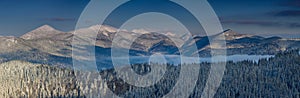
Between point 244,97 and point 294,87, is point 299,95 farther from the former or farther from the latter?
point 244,97

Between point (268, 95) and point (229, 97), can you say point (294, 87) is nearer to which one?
point (268, 95)

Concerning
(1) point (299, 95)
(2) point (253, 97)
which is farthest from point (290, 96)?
(2) point (253, 97)

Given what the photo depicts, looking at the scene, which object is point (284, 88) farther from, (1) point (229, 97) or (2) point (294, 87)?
(1) point (229, 97)

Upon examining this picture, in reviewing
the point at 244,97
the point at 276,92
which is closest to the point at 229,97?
the point at 244,97

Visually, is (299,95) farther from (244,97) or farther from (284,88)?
(244,97)

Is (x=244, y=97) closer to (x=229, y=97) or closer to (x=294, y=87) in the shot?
(x=229, y=97)
